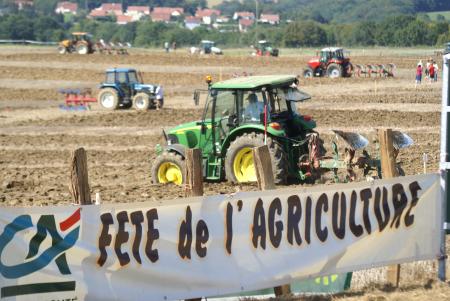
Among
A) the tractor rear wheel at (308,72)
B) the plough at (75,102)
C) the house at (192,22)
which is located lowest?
the house at (192,22)

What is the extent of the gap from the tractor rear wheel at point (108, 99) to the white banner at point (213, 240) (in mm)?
22082

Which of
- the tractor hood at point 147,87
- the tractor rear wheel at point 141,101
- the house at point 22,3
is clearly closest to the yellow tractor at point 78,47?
the tractor hood at point 147,87

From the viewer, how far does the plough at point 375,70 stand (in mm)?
40688

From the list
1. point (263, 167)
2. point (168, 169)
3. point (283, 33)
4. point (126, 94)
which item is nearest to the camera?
point (263, 167)

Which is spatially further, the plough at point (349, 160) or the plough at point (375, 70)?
the plough at point (375, 70)

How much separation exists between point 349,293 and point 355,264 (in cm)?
28

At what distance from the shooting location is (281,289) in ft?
29.7

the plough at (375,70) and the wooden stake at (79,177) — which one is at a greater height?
the wooden stake at (79,177)

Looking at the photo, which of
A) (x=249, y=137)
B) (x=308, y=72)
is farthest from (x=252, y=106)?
(x=308, y=72)

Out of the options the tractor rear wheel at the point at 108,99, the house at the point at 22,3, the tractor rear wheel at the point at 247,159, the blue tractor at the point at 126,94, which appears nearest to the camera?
the tractor rear wheel at the point at 247,159

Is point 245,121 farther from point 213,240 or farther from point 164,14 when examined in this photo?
point 164,14

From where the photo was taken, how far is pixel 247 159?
15.8 metres

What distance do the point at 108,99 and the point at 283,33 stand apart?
2613 inches

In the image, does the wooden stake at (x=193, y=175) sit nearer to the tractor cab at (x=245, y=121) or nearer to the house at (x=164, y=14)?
the tractor cab at (x=245, y=121)
